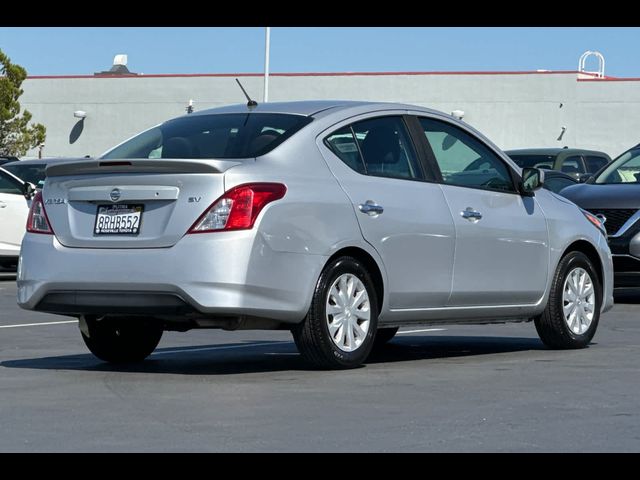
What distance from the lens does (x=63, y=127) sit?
5125 cm

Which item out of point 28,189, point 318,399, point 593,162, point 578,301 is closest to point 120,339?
point 318,399

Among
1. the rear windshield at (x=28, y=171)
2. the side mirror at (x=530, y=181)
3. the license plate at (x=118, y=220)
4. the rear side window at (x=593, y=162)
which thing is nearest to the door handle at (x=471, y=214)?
the side mirror at (x=530, y=181)

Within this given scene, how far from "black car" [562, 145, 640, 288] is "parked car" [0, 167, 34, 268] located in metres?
7.19

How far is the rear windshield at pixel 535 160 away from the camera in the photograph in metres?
24.7

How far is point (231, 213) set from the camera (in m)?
8.73

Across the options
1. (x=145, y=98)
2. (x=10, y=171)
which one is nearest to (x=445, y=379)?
(x=10, y=171)

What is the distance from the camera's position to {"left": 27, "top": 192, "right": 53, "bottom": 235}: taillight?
9.35 meters

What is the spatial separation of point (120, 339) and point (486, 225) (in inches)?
101

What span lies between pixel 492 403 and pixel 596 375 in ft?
5.14

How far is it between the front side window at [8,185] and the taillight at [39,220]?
1081cm

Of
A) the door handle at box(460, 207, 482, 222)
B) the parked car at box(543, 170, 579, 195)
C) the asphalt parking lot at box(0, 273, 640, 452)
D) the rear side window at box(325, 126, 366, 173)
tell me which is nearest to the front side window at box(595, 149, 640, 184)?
the parked car at box(543, 170, 579, 195)

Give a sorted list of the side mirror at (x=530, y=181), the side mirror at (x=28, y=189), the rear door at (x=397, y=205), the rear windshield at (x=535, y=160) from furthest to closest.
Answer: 1. the rear windshield at (x=535, y=160)
2. the side mirror at (x=28, y=189)
3. the side mirror at (x=530, y=181)
4. the rear door at (x=397, y=205)

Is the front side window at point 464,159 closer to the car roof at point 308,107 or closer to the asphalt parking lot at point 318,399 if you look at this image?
the car roof at point 308,107

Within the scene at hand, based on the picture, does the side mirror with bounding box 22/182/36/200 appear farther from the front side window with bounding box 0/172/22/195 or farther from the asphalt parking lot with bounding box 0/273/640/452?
the asphalt parking lot with bounding box 0/273/640/452
